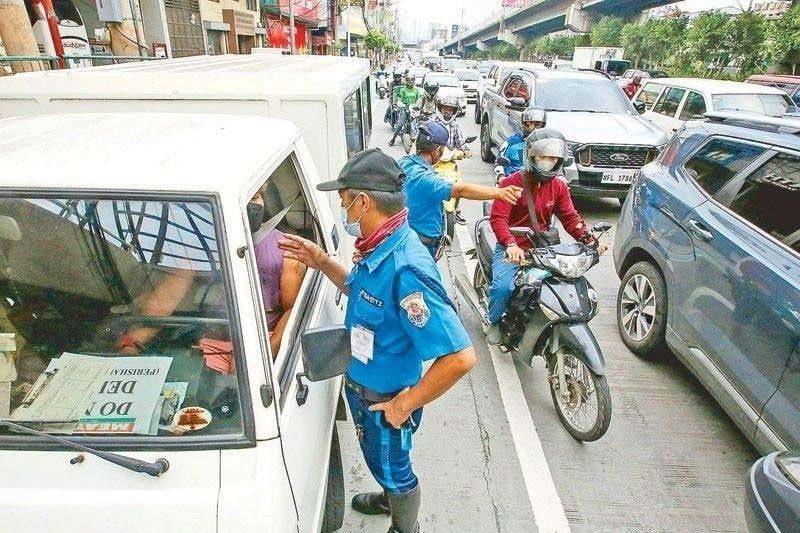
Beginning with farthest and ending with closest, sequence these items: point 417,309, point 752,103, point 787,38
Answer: point 787,38
point 752,103
point 417,309

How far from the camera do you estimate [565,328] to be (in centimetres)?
288

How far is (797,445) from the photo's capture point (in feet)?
7.11

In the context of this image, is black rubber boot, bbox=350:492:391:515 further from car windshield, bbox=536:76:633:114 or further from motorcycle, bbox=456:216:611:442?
car windshield, bbox=536:76:633:114

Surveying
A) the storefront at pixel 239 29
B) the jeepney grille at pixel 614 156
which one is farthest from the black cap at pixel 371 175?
the storefront at pixel 239 29

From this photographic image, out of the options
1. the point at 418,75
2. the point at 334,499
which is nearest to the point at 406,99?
the point at 334,499

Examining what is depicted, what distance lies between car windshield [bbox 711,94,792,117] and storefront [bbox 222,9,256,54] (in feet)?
51.5

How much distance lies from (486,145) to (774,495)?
956cm

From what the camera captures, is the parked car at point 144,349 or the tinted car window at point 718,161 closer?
the parked car at point 144,349

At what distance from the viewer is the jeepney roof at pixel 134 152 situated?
4.42ft

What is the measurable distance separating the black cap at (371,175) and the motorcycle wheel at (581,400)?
5.79ft

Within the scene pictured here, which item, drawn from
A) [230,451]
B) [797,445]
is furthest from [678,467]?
[230,451]

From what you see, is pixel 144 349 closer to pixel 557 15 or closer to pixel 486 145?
pixel 486 145

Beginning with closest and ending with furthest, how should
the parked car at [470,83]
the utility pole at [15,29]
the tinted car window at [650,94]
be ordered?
the utility pole at [15,29], the tinted car window at [650,94], the parked car at [470,83]

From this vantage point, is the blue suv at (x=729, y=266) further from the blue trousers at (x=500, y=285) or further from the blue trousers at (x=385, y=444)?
the blue trousers at (x=385, y=444)
